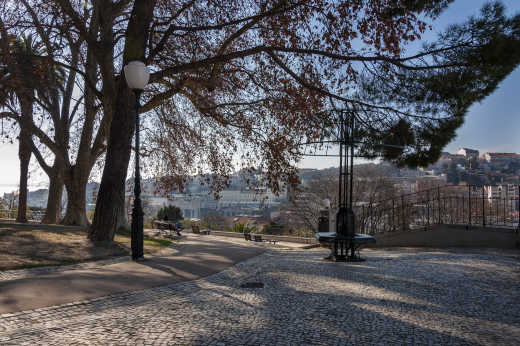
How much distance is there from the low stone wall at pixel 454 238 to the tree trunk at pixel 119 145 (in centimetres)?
980

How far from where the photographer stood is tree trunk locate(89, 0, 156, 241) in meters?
9.20

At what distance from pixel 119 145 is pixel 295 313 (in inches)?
271

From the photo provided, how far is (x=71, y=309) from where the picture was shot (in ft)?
14.1

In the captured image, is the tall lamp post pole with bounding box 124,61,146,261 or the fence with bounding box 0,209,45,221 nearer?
the tall lamp post pole with bounding box 124,61,146,261

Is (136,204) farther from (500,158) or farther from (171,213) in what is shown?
(500,158)

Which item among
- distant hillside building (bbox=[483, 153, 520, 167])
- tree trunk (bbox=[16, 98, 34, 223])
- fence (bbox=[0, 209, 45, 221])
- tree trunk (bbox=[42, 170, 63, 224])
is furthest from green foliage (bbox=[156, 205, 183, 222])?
distant hillside building (bbox=[483, 153, 520, 167])

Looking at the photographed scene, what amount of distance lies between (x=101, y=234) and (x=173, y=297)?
4933mm

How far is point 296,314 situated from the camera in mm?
4258

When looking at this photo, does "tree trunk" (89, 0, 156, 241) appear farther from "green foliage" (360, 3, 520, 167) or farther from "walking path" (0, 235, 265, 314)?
"green foliage" (360, 3, 520, 167)

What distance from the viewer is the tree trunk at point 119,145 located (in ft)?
30.2

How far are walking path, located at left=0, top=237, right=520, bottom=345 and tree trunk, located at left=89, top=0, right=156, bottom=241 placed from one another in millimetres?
4055

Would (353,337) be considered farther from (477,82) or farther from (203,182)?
(203,182)

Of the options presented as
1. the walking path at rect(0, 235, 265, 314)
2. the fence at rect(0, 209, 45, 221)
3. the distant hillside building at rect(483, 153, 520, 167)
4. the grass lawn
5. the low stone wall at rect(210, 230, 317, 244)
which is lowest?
the low stone wall at rect(210, 230, 317, 244)

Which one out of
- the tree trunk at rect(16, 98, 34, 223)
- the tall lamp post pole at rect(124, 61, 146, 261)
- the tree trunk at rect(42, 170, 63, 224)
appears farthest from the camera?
the tree trunk at rect(42, 170, 63, 224)
